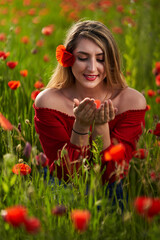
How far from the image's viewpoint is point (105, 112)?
5.47 ft

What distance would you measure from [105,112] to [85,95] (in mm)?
535

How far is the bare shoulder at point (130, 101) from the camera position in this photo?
2.13 m

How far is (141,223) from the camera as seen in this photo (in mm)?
1440

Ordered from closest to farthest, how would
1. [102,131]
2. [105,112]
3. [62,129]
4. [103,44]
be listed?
[105,112], [102,131], [103,44], [62,129]

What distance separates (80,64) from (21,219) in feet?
3.85

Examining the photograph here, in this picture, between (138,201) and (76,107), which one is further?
(76,107)

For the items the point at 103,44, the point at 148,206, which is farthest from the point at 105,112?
the point at 148,206

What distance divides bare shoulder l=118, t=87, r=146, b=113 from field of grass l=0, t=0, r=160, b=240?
0.13m

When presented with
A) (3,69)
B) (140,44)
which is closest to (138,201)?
(3,69)

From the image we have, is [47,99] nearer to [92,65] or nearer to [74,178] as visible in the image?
[92,65]

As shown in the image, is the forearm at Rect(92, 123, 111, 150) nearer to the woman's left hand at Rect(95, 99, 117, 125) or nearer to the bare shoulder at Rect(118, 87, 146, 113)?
the woman's left hand at Rect(95, 99, 117, 125)

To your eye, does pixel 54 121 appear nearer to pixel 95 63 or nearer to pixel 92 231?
pixel 95 63

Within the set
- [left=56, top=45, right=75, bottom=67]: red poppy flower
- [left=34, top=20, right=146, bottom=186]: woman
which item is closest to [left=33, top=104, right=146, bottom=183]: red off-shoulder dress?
[left=34, top=20, right=146, bottom=186]: woman

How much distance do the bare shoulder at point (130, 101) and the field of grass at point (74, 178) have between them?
134mm
